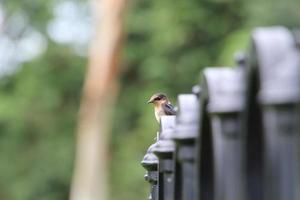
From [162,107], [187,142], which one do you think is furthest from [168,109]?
[187,142]

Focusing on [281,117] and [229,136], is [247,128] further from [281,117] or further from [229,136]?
[281,117]

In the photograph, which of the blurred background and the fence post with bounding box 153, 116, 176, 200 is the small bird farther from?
the blurred background

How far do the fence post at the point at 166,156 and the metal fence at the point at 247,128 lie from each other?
0.12 m

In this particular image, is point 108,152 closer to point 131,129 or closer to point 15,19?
point 131,129

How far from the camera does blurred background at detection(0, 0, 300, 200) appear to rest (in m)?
23.0

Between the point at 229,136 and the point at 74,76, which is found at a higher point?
the point at 74,76

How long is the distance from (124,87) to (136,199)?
2531 mm

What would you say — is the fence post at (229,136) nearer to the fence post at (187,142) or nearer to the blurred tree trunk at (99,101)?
the fence post at (187,142)

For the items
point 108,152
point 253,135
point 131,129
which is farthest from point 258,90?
point 131,129

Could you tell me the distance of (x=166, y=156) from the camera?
3.63 meters

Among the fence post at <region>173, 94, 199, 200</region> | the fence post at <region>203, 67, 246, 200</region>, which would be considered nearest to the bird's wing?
the fence post at <region>173, 94, 199, 200</region>

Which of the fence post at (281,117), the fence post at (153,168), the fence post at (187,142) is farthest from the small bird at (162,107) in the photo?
the fence post at (281,117)

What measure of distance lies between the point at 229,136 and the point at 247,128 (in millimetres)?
80

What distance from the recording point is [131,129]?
24.9m
